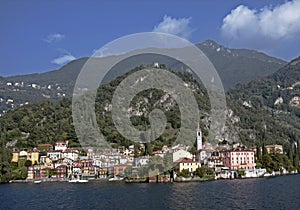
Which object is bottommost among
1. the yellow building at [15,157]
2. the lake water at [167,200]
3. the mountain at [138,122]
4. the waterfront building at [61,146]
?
the lake water at [167,200]

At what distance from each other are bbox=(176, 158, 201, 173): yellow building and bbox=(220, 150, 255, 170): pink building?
6.19m

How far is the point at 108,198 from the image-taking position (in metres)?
31.6

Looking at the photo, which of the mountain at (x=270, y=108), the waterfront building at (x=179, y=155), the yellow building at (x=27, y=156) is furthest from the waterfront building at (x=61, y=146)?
the mountain at (x=270, y=108)

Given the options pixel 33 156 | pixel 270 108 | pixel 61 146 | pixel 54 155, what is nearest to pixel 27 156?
pixel 33 156

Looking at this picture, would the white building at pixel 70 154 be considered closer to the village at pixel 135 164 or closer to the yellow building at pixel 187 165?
the village at pixel 135 164

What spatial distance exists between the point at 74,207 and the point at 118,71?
122118 mm

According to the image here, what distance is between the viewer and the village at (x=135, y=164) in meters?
50.1

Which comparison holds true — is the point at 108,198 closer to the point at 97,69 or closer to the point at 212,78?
the point at 97,69

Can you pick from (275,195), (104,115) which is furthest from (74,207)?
(104,115)

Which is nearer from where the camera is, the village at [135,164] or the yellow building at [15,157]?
the village at [135,164]

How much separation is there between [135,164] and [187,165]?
745 cm

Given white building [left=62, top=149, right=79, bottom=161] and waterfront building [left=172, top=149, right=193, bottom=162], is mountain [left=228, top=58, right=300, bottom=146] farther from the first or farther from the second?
white building [left=62, top=149, right=79, bottom=161]

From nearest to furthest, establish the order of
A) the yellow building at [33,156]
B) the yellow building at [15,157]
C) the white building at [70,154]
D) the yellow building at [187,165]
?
the yellow building at [187,165], the yellow building at [33,156], the yellow building at [15,157], the white building at [70,154]

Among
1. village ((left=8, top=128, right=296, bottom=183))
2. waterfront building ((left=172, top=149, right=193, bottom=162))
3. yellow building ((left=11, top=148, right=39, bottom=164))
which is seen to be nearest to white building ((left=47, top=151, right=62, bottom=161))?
village ((left=8, top=128, right=296, bottom=183))
